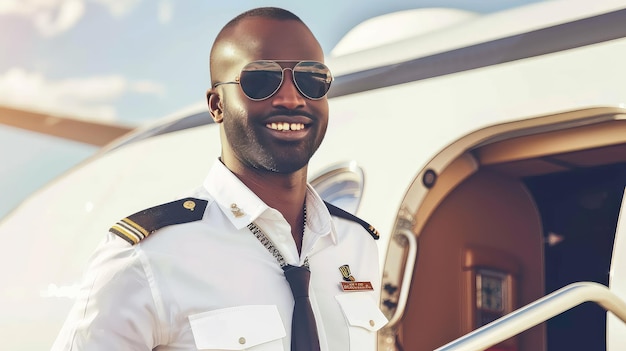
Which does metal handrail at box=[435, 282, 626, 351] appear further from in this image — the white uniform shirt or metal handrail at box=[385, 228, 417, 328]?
metal handrail at box=[385, 228, 417, 328]

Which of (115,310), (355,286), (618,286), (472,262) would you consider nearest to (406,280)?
(472,262)

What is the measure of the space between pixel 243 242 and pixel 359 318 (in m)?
0.28

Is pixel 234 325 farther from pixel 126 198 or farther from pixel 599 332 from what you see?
pixel 126 198

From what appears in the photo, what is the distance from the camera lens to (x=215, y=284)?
5.24 ft

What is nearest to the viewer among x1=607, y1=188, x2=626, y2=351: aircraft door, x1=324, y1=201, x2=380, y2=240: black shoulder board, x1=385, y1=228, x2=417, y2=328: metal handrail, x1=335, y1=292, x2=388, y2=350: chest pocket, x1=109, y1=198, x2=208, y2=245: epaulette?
x1=109, y1=198, x2=208, y2=245: epaulette

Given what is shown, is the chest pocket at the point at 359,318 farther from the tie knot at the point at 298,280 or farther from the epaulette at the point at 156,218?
the epaulette at the point at 156,218

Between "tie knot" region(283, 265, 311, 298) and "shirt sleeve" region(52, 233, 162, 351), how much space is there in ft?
0.83

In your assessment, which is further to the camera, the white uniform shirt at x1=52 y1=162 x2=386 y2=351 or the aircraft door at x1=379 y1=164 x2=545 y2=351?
the aircraft door at x1=379 y1=164 x2=545 y2=351

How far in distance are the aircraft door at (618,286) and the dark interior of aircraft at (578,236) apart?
105 cm

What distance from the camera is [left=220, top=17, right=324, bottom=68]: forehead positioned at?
1.63 metres

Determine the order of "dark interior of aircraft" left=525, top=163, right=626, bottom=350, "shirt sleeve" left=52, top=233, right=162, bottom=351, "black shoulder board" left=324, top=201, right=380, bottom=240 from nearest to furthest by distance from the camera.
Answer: "shirt sleeve" left=52, top=233, right=162, bottom=351 → "black shoulder board" left=324, top=201, right=380, bottom=240 → "dark interior of aircraft" left=525, top=163, right=626, bottom=350

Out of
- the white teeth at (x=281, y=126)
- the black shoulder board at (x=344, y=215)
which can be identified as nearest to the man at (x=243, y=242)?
the white teeth at (x=281, y=126)

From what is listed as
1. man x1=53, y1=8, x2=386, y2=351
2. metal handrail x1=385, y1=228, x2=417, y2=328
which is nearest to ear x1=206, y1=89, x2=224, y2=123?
man x1=53, y1=8, x2=386, y2=351

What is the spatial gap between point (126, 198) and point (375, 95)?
5.11 feet
